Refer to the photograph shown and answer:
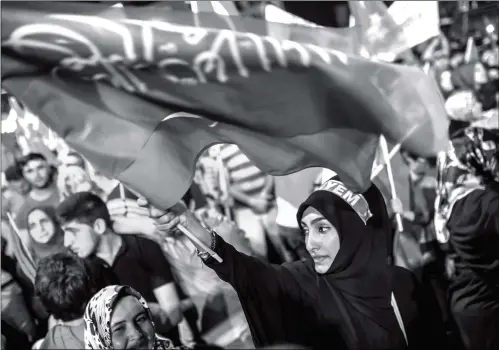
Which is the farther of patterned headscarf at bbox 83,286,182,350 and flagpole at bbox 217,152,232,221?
flagpole at bbox 217,152,232,221

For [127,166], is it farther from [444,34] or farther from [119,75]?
[444,34]

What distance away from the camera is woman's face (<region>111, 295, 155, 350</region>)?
214 centimetres

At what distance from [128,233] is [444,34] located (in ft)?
4.23

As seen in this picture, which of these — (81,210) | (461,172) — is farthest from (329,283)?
(81,210)

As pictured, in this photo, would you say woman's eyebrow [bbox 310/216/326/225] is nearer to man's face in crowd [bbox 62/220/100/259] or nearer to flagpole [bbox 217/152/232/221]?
flagpole [bbox 217/152/232/221]

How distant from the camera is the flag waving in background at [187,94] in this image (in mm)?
2076

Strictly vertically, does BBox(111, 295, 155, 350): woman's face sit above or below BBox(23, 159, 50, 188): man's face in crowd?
below

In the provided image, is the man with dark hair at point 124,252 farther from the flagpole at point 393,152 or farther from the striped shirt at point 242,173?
the flagpole at point 393,152

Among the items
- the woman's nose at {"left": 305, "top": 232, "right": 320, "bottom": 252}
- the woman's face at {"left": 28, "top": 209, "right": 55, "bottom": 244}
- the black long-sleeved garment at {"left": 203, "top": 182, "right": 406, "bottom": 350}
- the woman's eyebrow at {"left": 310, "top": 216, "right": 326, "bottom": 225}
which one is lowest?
the black long-sleeved garment at {"left": 203, "top": 182, "right": 406, "bottom": 350}

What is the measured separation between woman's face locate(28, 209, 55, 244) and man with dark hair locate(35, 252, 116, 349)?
7 cm

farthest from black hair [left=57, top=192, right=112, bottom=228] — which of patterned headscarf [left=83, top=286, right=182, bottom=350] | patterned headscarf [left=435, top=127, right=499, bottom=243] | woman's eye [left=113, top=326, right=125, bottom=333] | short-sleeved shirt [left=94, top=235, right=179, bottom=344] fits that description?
patterned headscarf [left=435, top=127, right=499, bottom=243]

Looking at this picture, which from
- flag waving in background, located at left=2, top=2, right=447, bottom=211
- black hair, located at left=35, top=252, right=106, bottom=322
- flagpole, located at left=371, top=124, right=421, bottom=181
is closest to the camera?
flag waving in background, located at left=2, top=2, right=447, bottom=211

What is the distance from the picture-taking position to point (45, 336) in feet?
7.45

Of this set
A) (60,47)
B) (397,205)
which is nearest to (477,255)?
(397,205)
